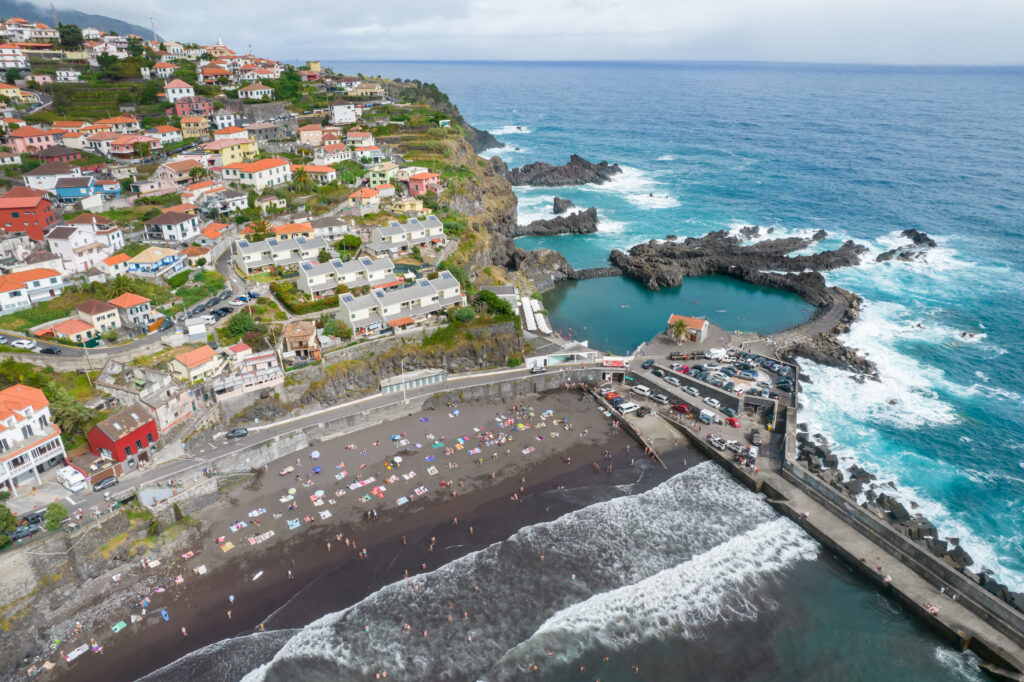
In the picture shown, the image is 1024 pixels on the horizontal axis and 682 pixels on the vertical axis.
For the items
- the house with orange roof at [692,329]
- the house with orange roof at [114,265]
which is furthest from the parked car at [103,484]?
the house with orange roof at [692,329]

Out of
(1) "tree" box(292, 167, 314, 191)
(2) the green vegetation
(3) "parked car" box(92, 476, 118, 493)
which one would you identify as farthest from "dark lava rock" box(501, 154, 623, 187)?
(3) "parked car" box(92, 476, 118, 493)

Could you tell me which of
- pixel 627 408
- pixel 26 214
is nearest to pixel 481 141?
pixel 26 214

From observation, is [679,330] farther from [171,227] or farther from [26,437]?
[171,227]

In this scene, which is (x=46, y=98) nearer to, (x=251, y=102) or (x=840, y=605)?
(x=251, y=102)

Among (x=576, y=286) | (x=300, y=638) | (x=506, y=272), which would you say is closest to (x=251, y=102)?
(x=506, y=272)

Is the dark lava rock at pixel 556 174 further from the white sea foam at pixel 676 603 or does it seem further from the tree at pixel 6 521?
the tree at pixel 6 521

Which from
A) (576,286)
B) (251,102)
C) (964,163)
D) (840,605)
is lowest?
(840,605)
